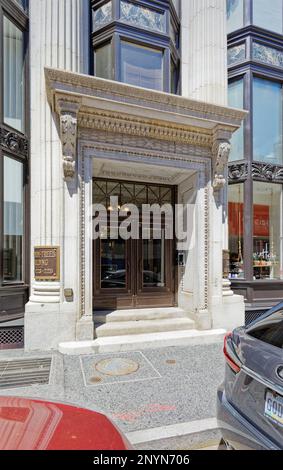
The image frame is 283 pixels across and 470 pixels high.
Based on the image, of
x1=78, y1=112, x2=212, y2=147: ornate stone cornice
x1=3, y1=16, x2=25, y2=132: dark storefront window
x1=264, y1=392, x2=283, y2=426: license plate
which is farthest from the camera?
x1=3, y1=16, x2=25, y2=132: dark storefront window

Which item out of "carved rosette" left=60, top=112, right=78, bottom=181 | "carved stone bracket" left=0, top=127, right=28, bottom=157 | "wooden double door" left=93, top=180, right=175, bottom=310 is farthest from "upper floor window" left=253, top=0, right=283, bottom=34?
"carved stone bracket" left=0, top=127, right=28, bottom=157

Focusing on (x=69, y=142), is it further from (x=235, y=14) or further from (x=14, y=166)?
(x=235, y=14)

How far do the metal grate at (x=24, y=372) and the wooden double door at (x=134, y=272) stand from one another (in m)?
2.58

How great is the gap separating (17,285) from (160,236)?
389cm

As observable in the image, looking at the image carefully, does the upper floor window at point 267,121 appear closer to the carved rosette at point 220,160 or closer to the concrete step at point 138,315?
the carved rosette at point 220,160

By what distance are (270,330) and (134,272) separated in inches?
222

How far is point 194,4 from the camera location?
7734 millimetres

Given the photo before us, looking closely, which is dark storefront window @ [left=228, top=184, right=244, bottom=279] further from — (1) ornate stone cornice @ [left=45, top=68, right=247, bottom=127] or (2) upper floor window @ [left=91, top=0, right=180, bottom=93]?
(2) upper floor window @ [left=91, top=0, right=180, bottom=93]

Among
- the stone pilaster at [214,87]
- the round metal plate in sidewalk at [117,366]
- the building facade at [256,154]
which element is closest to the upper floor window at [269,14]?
the building facade at [256,154]

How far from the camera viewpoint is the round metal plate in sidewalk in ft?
16.5

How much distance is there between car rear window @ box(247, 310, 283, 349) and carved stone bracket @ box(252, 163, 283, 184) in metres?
6.69

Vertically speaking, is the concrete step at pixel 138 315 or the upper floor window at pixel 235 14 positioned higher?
the upper floor window at pixel 235 14

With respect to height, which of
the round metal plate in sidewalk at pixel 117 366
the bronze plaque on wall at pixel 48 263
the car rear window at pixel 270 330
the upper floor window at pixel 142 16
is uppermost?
the upper floor window at pixel 142 16

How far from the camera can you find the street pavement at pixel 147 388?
3.44 m
